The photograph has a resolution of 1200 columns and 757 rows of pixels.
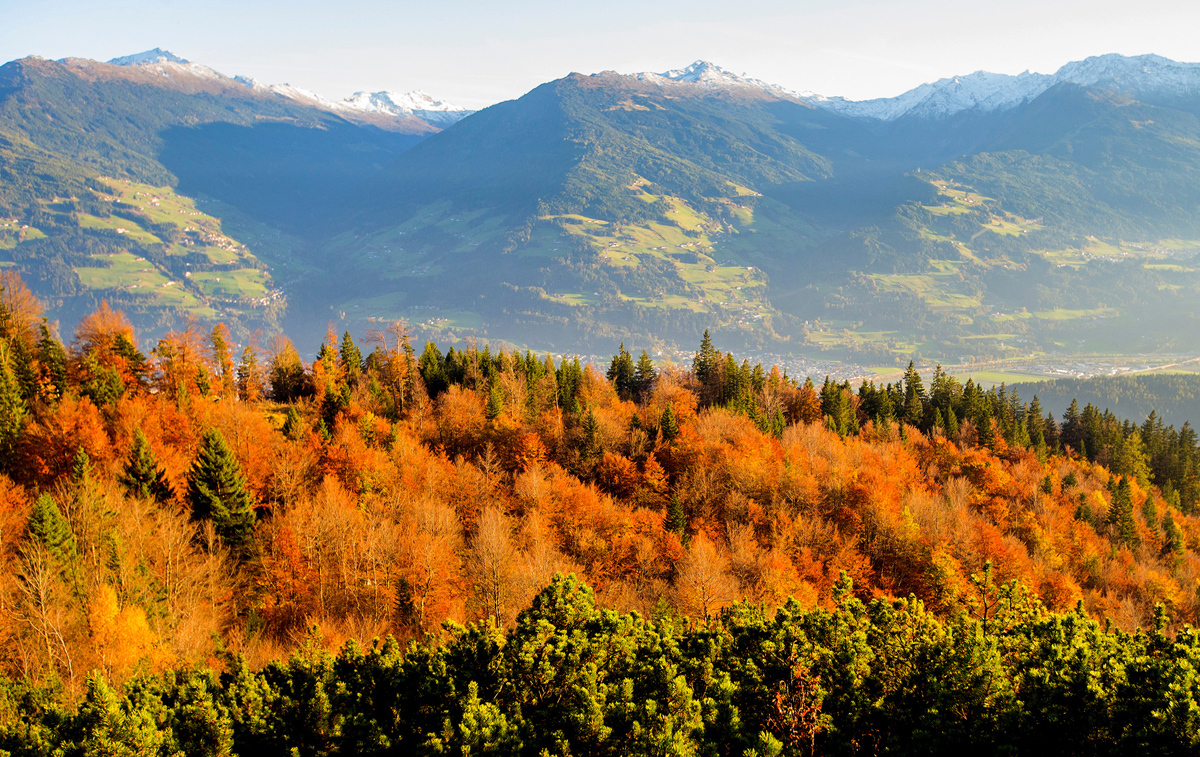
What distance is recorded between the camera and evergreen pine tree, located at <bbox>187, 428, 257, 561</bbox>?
52625 mm

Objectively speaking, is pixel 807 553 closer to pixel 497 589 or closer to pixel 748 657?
pixel 497 589

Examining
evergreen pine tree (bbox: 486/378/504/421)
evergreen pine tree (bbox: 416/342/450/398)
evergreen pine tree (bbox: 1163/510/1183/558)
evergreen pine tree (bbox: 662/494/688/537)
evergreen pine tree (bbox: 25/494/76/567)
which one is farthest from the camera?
evergreen pine tree (bbox: 1163/510/1183/558)

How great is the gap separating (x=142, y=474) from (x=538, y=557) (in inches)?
1263

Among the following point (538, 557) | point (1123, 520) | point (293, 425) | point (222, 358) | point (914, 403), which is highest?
point (914, 403)

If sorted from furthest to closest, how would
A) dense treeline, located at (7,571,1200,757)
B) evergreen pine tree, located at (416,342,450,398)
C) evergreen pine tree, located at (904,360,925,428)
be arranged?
evergreen pine tree, located at (904,360,925,428) < evergreen pine tree, located at (416,342,450,398) < dense treeline, located at (7,571,1200,757)

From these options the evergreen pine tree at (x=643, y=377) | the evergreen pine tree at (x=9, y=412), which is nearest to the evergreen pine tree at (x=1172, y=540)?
the evergreen pine tree at (x=643, y=377)

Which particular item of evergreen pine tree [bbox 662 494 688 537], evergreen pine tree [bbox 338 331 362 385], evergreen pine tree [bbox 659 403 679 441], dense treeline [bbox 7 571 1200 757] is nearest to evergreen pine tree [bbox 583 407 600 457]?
evergreen pine tree [bbox 659 403 679 441]

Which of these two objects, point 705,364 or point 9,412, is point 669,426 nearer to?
point 705,364

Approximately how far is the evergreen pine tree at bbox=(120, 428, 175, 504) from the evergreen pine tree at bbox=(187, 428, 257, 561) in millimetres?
2499

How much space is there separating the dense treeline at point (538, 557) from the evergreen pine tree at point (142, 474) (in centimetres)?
29

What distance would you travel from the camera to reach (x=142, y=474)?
5312cm

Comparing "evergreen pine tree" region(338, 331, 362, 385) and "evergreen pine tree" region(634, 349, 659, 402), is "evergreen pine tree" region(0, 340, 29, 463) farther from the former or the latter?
"evergreen pine tree" region(634, 349, 659, 402)

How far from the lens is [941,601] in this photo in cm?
6078

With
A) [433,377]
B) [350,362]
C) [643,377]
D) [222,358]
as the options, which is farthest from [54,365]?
[643,377]
